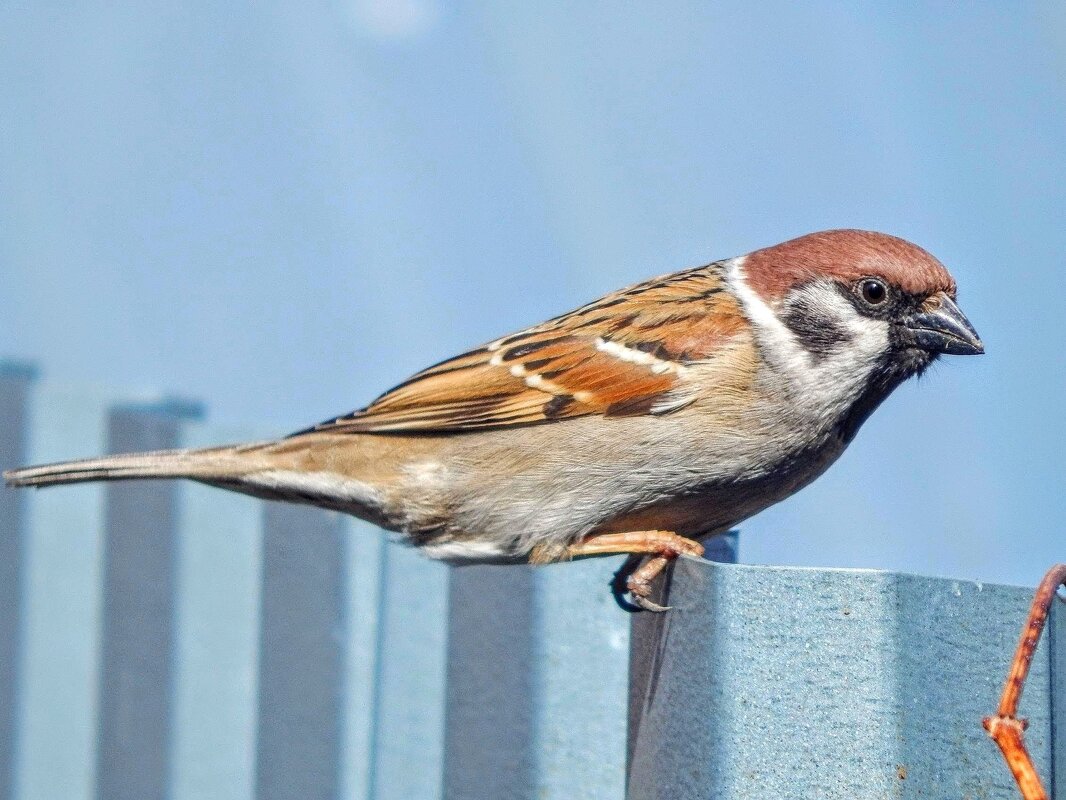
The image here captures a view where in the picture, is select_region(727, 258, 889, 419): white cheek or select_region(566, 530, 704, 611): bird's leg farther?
select_region(727, 258, 889, 419): white cheek

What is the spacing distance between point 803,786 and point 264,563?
179 cm

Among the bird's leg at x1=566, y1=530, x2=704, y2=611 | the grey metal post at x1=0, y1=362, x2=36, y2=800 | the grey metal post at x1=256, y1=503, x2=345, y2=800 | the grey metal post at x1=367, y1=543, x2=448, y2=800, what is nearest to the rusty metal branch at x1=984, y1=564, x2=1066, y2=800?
the bird's leg at x1=566, y1=530, x2=704, y2=611

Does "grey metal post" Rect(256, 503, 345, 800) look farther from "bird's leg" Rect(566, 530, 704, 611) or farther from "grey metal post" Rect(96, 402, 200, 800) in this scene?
"bird's leg" Rect(566, 530, 704, 611)

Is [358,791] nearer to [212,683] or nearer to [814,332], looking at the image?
[212,683]

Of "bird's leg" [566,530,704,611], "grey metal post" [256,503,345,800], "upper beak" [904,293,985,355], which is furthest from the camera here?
"grey metal post" [256,503,345,800]

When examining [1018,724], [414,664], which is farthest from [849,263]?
[1018,724]

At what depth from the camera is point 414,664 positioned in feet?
7.55

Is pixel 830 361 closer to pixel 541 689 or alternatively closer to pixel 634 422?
pixel 634 422

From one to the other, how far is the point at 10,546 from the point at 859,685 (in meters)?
2.42

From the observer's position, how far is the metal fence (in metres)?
1.19

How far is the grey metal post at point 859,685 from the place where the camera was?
117cm

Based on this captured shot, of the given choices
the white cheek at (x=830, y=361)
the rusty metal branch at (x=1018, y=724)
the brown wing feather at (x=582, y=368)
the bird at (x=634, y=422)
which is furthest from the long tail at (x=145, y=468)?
the rusty metal branch at (x=1018, y=724)

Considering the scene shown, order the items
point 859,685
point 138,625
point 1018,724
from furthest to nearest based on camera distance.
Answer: point 138,625 → point 859,685 → point 1018,724

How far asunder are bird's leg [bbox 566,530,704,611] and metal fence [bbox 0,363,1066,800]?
0.05 metres
